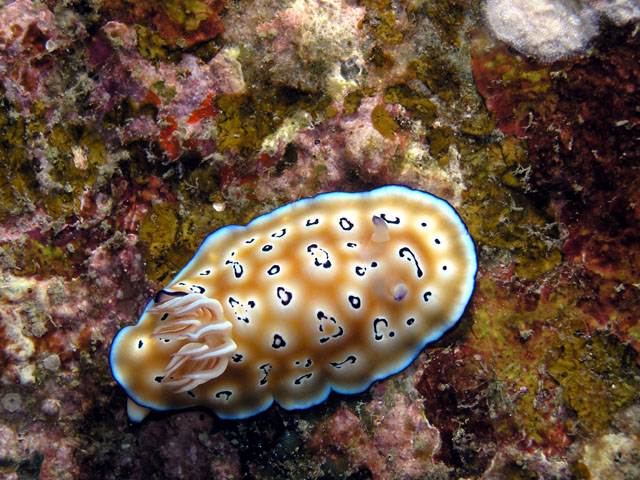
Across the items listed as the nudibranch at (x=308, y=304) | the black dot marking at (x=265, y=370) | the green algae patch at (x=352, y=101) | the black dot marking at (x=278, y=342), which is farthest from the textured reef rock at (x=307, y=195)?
the black dot marking at (x=278, y=342)

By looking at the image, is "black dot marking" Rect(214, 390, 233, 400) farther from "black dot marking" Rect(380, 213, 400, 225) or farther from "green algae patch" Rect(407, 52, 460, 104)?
"green algae patch" Rect(407, 52, 460, 104)

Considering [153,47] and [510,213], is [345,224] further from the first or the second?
[153,47]

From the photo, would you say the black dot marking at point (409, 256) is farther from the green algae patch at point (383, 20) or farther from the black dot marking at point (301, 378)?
the green algae patch at point (383, 20)

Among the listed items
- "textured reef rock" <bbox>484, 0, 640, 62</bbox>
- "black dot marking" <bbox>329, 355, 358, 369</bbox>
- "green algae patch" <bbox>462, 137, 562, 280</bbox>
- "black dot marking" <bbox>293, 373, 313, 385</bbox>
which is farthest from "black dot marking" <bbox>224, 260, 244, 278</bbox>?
"textured reef rock" <bbox>484, 0, 640, 62</bbox>

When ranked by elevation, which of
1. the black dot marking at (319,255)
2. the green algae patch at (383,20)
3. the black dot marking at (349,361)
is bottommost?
the black dot marking at (349,361)

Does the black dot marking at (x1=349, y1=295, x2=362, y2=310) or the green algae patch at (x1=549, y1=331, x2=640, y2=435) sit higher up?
the black dot marking at (x1=349, y1=295, x2=362, y2=310)

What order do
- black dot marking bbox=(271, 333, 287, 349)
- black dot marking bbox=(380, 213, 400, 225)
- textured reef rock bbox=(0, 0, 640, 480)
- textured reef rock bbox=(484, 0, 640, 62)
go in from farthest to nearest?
black dot marking bbox=(380, 213, 400, 225) → black dot marking bbox=(271, 333, 287, 349) → textured reef rock bbox=(0, 0, 640, 480) → textured reef rock bbox=(484, 0, 640, 62)

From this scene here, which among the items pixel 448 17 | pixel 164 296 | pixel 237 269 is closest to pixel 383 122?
pixel 448 17

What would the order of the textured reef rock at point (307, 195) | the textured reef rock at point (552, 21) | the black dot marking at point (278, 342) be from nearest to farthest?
the textured reef rock at point (552, 21) → the textured reef rock at point (307, 195) → the black dot marking at point (278, 342)
